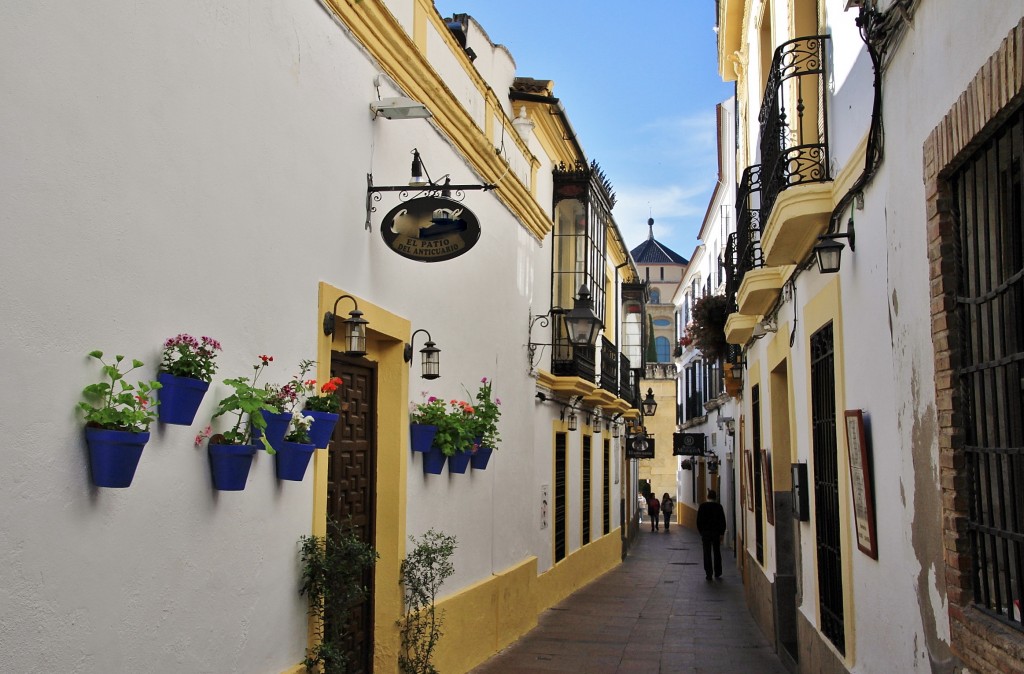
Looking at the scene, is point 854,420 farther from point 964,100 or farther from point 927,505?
point 964,100

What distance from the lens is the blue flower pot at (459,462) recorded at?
28.0 ft

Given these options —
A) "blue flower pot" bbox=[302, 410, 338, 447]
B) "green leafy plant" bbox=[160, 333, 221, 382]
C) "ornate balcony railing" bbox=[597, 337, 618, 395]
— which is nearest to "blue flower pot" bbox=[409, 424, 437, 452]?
"blue flower pot" bbox=[302, 410, 338, 447]

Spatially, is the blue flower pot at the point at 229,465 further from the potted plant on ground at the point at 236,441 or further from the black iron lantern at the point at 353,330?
the black iron lantern at the point at 353,330

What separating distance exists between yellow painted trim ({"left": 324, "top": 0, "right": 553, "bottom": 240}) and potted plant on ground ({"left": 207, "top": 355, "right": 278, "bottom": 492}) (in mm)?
2698

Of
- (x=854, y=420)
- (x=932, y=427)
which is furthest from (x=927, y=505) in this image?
(x=854, y=420)

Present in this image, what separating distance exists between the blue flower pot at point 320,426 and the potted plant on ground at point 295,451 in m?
0.13

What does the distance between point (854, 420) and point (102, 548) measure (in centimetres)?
444

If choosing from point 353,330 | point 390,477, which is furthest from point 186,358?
point 390,477

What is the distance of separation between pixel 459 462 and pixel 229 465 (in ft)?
13.5

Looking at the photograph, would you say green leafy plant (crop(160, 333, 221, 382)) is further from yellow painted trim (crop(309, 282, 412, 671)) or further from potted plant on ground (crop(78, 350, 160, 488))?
yellow painted trim (crop(309, 282, 412, 671))

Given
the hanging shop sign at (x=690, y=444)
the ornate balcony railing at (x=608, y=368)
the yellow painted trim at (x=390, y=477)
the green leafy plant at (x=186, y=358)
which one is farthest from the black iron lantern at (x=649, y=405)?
the green leafy plant at (x=186, y=358)

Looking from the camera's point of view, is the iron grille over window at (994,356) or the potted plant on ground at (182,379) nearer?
the iron grille over window at (994,356)

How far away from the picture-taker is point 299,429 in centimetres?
536

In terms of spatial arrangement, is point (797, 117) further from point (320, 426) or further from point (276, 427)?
point (276, 427)
